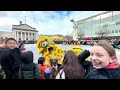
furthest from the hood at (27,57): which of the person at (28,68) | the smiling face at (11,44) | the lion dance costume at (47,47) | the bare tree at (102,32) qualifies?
the bare tree at (102,32)

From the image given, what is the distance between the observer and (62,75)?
1207mm

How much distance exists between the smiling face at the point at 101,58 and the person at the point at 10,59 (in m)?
0.70

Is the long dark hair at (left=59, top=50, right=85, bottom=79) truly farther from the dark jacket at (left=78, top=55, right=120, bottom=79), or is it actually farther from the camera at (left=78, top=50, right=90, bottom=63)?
the dark jacket at (left=78, top=55, right=120, bottom=79)

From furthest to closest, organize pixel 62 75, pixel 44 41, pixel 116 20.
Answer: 1. pixel 44 41
2. pixel 116 20
3. pixel 62 75

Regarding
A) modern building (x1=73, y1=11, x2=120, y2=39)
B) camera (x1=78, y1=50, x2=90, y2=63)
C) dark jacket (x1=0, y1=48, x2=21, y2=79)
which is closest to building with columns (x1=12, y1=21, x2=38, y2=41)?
dark jacket (x1=0, y1=48, x2=21, y2=79)

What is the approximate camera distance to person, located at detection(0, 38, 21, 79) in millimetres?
1428

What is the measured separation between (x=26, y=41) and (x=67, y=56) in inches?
25.7

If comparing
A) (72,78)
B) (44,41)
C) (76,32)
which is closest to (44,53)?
(44,41)

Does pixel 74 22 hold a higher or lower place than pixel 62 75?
higher

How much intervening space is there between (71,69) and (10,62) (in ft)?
1.77

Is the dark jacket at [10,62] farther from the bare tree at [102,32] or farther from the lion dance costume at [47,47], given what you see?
the bare tree at [102,32]

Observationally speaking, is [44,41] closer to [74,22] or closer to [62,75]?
[74,22]
